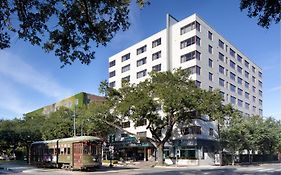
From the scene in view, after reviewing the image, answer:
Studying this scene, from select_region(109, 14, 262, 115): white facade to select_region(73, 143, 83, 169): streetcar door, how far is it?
102ft

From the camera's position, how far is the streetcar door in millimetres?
35406

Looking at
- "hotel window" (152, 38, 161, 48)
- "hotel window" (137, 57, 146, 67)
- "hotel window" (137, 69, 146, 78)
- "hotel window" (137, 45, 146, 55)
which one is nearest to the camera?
"hotel window" (152, 38, 161, 48)

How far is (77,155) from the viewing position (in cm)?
3581

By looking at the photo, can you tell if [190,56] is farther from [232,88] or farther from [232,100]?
[232,100]

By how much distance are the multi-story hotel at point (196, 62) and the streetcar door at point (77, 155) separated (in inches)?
975

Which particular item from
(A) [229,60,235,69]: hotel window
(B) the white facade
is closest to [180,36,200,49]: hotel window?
(B) the white facade

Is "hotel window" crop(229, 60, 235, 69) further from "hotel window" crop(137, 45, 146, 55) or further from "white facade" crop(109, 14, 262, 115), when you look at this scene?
"hotel window" crop(137, 45, 146, 55)

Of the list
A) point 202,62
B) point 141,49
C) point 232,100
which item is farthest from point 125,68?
point 232,100

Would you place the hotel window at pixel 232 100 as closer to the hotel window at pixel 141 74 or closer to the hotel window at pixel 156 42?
the hotel window at pixel 141 74

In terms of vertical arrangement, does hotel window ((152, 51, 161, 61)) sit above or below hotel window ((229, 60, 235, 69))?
above

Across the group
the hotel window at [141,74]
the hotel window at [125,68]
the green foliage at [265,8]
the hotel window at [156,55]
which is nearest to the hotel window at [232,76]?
the hotel window at [156,55]

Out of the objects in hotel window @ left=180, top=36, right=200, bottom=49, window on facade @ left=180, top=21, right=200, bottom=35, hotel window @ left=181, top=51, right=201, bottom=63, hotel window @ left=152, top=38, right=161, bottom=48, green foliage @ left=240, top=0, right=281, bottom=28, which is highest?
window on facade @ left=180, top=21, right=200, bottom=35

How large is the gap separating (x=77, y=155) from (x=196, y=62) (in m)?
32.7

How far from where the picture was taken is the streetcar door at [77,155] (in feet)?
116
